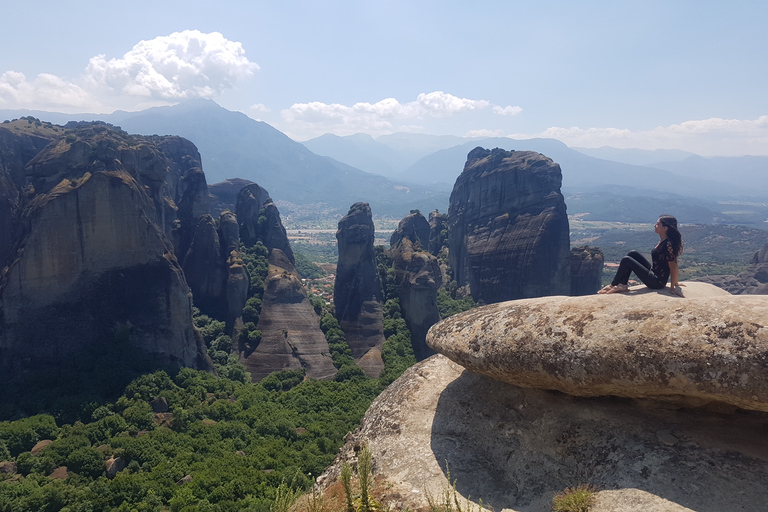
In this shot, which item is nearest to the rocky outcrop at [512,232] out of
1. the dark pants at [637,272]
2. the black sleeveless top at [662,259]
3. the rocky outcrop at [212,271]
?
the rocky outcrop at [212,271]

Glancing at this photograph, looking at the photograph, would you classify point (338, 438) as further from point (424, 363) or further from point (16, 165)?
point (16, 165)

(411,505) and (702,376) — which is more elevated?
(702,376)

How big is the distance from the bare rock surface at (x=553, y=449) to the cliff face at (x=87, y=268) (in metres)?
29.6

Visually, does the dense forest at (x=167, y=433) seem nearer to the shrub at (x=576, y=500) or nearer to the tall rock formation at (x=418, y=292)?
the tall rock formation at (x=418, y=292)

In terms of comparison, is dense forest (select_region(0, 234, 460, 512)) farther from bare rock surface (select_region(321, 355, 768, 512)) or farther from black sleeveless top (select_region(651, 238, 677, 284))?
black sleeveless top (select_region(651, 238, 677, 284))

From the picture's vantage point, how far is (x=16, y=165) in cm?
3675

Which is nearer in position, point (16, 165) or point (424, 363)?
point (424, 363)

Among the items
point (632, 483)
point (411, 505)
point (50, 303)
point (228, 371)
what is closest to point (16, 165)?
point (50, 303)

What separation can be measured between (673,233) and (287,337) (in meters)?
36.0

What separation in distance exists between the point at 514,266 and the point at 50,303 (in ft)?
155

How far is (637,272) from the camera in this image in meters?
7.51

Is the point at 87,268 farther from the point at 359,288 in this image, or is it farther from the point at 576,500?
the point at 576,500

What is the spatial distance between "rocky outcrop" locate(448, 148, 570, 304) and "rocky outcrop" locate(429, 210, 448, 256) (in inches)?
310

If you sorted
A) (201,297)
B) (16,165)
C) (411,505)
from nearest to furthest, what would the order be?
(411,505)
(16,165)
(201,297)
